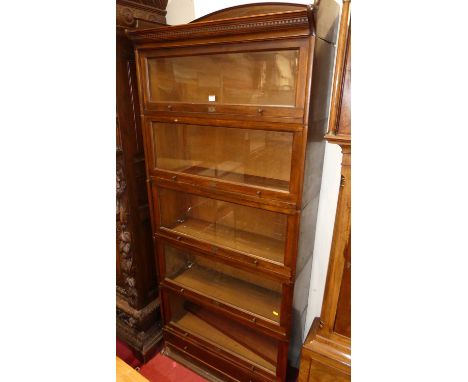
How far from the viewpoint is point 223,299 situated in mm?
1529

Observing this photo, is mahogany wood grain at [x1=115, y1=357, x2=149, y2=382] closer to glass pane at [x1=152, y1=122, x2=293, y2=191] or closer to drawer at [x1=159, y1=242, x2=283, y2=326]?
drawer at [x1=159, y1=242, x2=283, y2=326]

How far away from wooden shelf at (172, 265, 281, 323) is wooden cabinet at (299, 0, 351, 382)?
0.80 feet

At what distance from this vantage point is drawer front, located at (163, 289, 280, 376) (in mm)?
1524

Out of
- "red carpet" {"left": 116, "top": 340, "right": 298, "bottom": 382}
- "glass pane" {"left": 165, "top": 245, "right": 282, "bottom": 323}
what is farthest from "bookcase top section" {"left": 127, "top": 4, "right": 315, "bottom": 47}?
"red carpet" {"left": 116, "top": 340, "right": 298, "bottom": 382}

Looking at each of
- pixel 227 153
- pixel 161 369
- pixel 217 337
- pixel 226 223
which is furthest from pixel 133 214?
pixel 161 369

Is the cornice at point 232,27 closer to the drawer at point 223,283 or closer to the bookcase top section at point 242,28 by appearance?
the bookcase top section at point 242,28

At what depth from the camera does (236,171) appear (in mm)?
1410

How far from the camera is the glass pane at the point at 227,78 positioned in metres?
1.14

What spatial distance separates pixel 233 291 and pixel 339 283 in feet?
2.16

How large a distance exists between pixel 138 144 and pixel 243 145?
0.55m

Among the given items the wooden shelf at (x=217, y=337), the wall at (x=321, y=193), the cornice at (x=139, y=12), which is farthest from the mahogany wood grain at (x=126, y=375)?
the cornice at (x=139, y=12)

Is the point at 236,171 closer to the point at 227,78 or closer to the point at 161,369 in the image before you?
the point at 227,78

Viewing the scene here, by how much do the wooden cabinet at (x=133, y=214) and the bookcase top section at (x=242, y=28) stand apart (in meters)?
0.16
